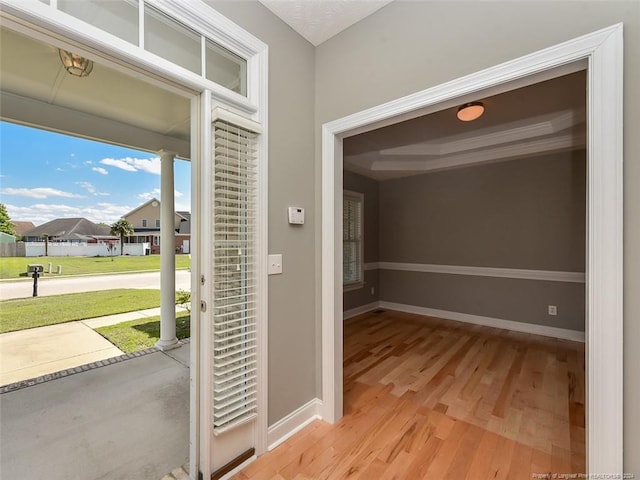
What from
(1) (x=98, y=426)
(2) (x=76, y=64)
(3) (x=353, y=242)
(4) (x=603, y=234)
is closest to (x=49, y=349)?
(1) (x=98, y=426)

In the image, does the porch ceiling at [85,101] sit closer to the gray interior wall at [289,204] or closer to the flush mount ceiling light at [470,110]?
the gray interior wall at [289,204]

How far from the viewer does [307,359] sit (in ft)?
6.63

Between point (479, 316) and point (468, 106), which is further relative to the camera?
point (479, 316)

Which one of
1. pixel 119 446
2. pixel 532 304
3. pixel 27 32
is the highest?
pixel 27 32

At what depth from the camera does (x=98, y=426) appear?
6.63 ft

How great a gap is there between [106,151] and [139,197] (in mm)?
702

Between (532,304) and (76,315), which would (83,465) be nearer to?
(76,315)

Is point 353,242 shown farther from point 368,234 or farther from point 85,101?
point 85,101

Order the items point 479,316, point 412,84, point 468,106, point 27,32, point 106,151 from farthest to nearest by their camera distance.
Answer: point 479,316 → point 106,151 → point 468,106 → point 412,84 → point 27,32

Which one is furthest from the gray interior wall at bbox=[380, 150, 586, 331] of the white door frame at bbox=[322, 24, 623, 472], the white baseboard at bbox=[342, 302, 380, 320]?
the white door frame at bbox=[322, 24, 623, 472]

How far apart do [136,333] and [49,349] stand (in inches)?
35.0

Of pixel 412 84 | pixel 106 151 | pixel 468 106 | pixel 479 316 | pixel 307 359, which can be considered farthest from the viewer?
pixel 479 316

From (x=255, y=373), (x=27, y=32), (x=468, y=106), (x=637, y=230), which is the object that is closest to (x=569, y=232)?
(x=468, y=106)

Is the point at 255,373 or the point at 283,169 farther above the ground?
the point at 283,169
